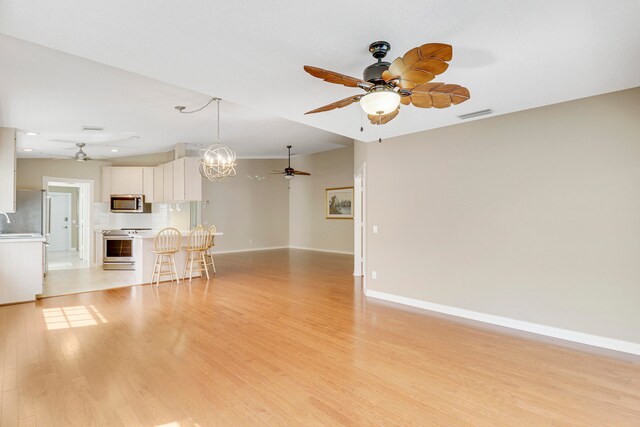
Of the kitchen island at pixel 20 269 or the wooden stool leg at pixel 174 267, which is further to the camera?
the wooden stool leg at pixel 174 267

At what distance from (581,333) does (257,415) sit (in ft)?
10.9

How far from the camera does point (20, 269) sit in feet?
15.8

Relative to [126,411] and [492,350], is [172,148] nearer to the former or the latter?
Result: [126,411]

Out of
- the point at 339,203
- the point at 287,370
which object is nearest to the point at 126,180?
the point at 339,203

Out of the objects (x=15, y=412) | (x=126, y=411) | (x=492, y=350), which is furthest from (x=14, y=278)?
(x=492, y=350)

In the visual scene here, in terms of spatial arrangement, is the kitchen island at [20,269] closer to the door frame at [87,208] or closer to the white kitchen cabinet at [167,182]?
the white kitchen cabinet at [167,182]

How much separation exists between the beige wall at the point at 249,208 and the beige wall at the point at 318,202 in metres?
0.44

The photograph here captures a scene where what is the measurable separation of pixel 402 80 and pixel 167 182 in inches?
265

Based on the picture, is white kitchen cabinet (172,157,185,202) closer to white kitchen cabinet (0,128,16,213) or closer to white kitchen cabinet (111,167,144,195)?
white kitchen cabinet (111,167,144,195)

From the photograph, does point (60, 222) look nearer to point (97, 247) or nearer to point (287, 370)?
point (97, 247)

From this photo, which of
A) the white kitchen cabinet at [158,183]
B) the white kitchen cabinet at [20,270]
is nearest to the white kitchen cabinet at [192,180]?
the white kitchen cabinet at [158,183]

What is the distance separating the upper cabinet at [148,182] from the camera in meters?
7.31

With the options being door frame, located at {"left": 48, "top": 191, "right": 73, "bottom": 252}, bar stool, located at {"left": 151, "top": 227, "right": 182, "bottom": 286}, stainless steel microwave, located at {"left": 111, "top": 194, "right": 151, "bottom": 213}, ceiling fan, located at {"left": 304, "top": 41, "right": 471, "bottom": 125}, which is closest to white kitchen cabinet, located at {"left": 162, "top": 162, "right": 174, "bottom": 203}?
stainless steel microwave, located at {"left": 111, "top": 194, "right": 151, "bottom": 213}

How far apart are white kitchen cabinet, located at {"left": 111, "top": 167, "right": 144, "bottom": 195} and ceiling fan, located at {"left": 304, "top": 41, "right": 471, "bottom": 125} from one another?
711cm
